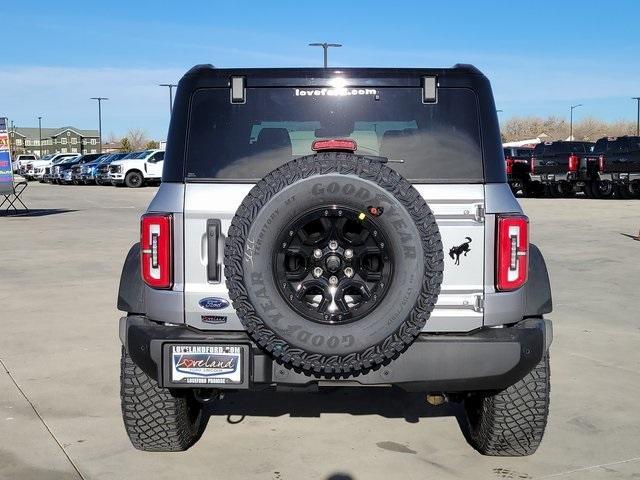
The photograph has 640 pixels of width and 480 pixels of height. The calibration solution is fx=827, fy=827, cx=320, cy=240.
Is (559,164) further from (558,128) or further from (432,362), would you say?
(558,128)

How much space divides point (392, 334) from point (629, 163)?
2406cm

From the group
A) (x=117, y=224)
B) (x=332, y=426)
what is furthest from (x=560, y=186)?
(x=332, y=426)

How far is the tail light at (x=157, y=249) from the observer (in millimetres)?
3785

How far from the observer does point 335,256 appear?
11.5 feet

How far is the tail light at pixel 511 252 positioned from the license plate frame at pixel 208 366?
121cm

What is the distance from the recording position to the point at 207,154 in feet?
12.8

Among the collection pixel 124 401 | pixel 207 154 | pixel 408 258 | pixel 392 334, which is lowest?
pixel 124 401

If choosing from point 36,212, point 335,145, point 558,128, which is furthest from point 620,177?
point 558,128

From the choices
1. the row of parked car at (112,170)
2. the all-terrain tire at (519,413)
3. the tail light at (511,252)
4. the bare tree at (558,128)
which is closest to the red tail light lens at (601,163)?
the row of parked car at (112,170)

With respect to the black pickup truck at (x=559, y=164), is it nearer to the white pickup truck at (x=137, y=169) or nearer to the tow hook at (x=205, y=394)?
the white pickup truck at (x=137, y=169)

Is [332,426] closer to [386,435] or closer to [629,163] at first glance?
[386,435]

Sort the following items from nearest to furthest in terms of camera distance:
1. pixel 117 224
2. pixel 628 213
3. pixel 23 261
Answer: pixel 23 261 → pixel 117 224 → pixel 628 213

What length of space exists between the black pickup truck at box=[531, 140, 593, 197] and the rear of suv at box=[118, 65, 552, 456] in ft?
78.9

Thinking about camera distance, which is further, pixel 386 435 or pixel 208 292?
pixel 386 435
